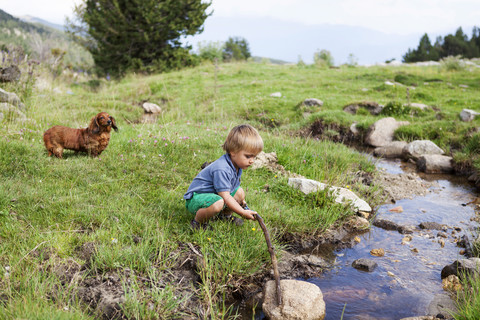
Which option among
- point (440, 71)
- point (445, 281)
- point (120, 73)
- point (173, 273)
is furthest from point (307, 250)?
point (120, 73)

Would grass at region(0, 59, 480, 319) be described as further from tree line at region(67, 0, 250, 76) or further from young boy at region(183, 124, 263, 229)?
tree line at region(67, 0, 250, 76)

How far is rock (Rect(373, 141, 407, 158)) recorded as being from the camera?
9.22m

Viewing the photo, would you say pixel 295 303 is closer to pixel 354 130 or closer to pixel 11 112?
pixel 11 112

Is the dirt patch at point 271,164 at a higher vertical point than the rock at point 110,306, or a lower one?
higher

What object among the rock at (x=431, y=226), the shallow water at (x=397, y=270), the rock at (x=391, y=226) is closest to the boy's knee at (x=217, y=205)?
the shallow water at (x=397, y=270)

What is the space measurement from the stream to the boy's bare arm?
0.92 metres

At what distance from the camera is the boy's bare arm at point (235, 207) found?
137 inches

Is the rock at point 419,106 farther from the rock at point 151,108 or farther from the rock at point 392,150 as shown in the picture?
the rock at point 151,108

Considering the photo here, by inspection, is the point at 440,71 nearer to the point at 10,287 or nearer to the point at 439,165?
the point at 439,165

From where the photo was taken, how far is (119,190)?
4.89 m

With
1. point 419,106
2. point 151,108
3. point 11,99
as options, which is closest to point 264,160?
point 11,99

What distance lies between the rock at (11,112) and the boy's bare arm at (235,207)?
20.3 feet

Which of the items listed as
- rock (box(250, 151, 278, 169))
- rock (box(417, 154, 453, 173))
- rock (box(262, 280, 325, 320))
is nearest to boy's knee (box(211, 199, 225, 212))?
rock (box(262, 280, 325, 320))

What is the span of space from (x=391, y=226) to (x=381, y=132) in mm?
5198
